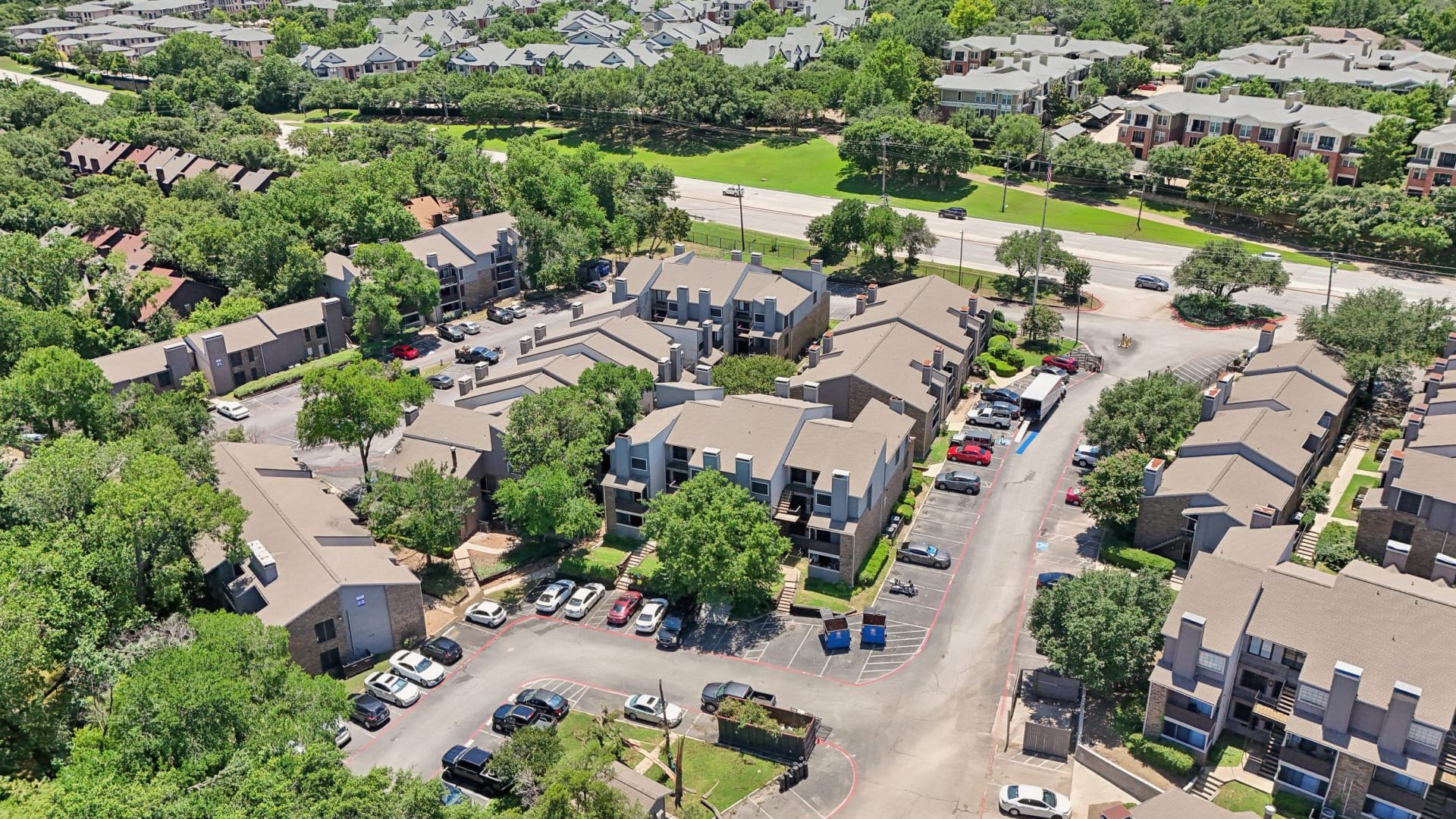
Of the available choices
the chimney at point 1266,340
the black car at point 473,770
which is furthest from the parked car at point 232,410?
the chimney at point 1266,340

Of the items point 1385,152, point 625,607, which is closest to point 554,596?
point 625,607

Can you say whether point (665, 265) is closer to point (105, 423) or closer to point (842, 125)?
point (105, 423)

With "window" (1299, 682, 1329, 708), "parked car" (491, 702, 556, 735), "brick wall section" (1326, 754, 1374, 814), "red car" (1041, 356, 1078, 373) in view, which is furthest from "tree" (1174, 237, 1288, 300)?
"parked car" (491, 702, 556, 735)

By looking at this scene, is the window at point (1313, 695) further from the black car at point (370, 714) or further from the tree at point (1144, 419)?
the black car at point (370, 714)

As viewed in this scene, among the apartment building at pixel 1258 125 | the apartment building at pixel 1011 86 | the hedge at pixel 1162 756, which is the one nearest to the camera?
the hedge at pixel 1162 756

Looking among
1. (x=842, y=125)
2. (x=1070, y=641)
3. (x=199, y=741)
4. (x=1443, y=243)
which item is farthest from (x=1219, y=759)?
(x=842, y=125)

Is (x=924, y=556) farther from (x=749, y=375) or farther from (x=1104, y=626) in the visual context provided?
(x=749, y=375)

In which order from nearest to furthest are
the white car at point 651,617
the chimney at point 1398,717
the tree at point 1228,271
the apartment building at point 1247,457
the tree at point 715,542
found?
the chimney at point 1398,717
the tree at point 715,542
the white car at point 651,617
the apartment building at point 1247,457
the tree at point 1228,271
